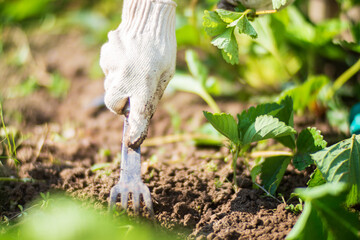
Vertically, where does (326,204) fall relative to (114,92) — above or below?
below

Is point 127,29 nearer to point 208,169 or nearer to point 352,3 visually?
point 208,169

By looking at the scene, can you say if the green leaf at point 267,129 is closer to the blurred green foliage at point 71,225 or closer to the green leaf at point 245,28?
the green leaf at point 245,28

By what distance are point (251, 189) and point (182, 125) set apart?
857 millimetres

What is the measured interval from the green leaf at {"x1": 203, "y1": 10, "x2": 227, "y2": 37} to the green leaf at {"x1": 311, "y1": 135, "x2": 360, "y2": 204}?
0.49 m

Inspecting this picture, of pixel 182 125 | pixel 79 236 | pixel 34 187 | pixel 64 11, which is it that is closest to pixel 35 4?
pixel 64 11

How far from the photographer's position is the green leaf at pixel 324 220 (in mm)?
904

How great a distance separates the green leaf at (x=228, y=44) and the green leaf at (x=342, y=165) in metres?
0.39

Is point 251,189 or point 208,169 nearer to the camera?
point 251,189

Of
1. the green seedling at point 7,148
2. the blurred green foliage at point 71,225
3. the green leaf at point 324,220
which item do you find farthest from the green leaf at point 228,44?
the green seedling at point 7,148

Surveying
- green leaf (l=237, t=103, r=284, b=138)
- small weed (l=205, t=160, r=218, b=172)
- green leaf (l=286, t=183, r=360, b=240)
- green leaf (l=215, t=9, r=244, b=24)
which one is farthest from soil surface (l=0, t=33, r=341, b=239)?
green leaf (l=215, t=9, r=244, b=24)

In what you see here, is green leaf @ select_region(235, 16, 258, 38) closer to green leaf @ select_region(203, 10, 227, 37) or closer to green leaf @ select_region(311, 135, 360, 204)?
green leaf @ select_region(203, 10, 227, 37)

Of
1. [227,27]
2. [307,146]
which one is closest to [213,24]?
[227,27]

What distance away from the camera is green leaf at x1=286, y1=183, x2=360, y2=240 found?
2.97 feet

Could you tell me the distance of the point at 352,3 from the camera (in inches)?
77.9
